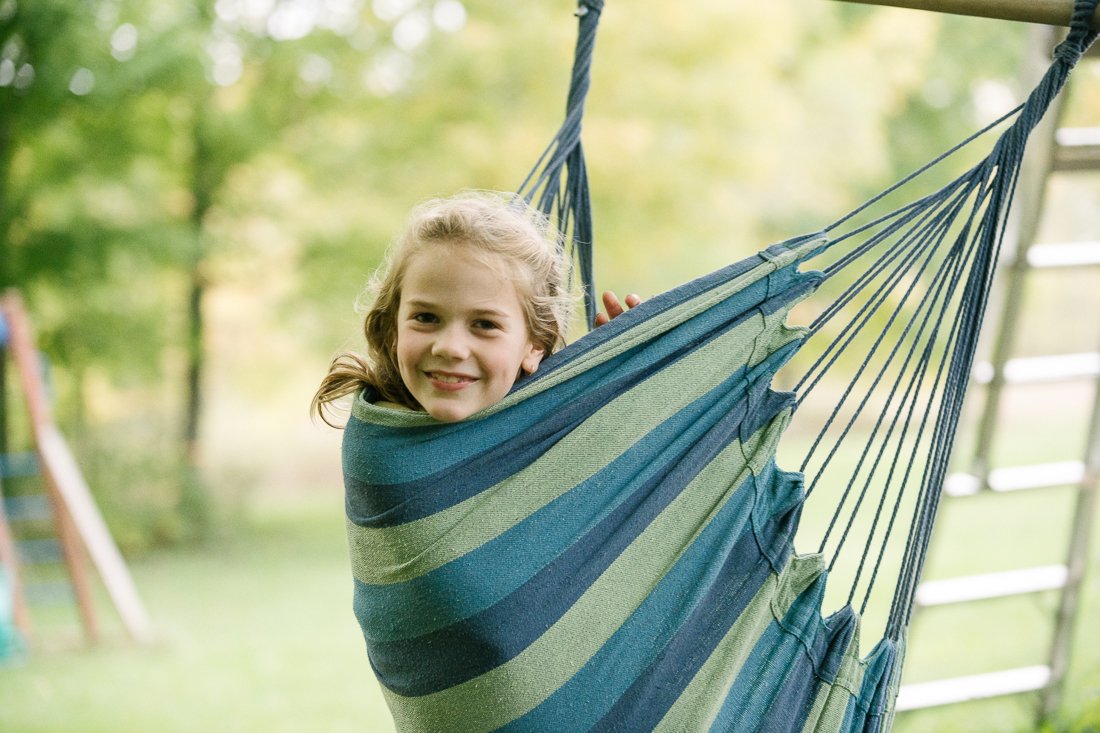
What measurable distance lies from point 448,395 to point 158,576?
5.59m

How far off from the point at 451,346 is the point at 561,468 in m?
0.18

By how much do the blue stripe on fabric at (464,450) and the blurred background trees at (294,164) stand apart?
16.0 feet

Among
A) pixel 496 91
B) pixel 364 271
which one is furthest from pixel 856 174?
pixel 364 271

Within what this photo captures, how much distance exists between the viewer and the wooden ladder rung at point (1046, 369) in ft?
8.74

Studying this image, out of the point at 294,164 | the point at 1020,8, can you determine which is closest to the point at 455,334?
the point at 1020,8

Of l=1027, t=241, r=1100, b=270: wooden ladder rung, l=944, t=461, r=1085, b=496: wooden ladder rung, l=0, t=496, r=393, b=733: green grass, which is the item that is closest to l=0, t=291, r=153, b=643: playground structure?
l=0, t=496, r=393, b=733: green grass

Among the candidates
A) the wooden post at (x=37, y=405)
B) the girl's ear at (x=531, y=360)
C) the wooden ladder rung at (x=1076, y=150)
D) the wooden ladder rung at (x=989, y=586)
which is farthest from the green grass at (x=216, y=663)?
the girl's ear at (x=531, y=360)

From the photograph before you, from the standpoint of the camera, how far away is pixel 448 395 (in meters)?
1.21

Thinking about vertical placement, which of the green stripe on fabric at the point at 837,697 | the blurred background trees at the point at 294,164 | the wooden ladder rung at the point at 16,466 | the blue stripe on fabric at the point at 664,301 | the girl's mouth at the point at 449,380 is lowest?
the green stripe on fabric at the point at 837,697

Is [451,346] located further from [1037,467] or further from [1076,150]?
[1037,467]

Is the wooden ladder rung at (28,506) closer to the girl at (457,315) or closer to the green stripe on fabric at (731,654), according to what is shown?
the girl at (457,315)

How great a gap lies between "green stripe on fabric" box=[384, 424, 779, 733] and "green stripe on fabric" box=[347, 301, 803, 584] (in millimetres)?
84

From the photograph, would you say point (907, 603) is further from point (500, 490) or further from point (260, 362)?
point (260, 362)

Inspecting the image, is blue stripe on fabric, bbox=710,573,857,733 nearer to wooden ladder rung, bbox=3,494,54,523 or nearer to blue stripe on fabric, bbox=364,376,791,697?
blue stripe on fabric, bbox=364,376,791,697
